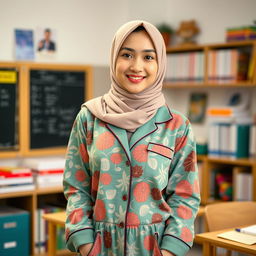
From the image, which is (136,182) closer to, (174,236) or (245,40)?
(174,236)

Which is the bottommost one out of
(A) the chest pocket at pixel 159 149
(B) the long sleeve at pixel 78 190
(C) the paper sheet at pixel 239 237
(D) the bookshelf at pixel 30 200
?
(D) the bookshelf at pixel 30 200

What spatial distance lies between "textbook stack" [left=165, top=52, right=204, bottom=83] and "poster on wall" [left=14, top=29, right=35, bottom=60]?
52.8 inches

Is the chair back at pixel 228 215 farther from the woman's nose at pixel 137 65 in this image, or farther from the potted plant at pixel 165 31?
the potted plant at pixel 165 31

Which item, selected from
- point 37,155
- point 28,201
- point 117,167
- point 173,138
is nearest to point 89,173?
point 117,167

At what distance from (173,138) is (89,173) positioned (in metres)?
0.32

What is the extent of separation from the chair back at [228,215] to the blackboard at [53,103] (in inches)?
79.9

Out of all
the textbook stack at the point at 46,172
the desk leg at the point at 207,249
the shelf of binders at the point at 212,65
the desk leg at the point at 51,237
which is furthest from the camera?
the shelf of binders at the point at 212,65

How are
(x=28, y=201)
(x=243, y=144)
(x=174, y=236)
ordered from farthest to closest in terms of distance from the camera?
1. (x=243, y=144)
2. (x=28, y=201)
3. (x=174, y=236)

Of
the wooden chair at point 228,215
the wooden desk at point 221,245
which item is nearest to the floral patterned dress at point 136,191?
the wooden desk at point 221,245

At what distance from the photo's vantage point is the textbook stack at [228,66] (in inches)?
175

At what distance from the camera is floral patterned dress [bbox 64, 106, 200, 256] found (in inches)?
68.2

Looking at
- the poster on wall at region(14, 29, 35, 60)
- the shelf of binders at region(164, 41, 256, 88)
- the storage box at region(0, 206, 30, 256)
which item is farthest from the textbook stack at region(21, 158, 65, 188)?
the shelf of binders at region(164, 41, 256, 88)

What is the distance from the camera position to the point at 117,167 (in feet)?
5.73

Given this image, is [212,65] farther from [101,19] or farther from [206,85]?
[101,19]
